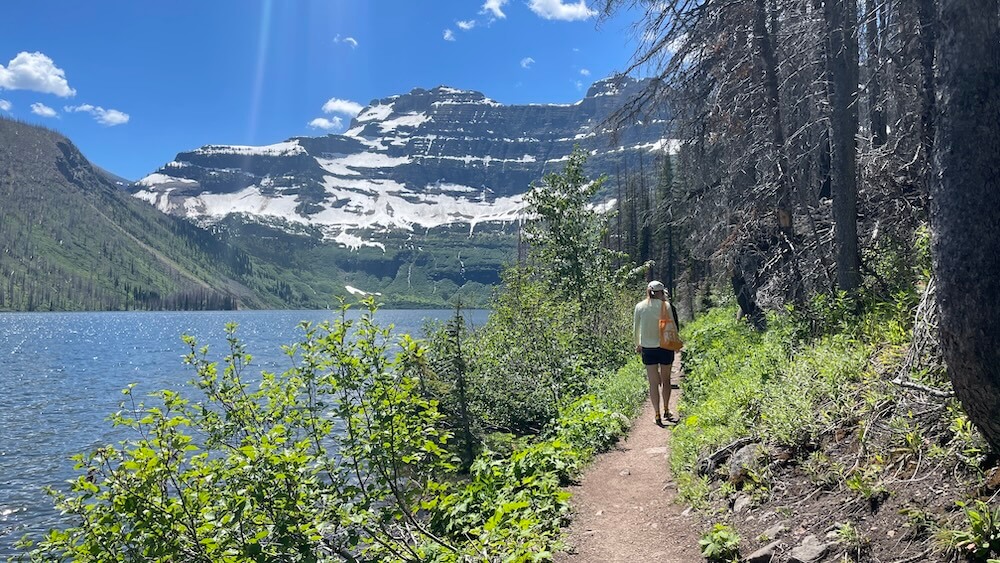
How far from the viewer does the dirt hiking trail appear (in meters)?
5.26

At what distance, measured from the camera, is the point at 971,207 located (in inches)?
129

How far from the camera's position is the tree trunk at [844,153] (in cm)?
729

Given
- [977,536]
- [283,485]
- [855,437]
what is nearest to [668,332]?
[855,437]

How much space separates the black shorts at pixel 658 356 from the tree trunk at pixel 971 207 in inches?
227

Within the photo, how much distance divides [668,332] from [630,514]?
3.61 m

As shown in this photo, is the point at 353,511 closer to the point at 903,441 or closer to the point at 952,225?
the point at 903,441

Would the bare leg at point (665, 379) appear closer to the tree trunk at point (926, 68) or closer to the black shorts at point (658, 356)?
the black shorts at point (658, 356)

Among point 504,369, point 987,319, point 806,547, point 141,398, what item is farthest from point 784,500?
point 141,398

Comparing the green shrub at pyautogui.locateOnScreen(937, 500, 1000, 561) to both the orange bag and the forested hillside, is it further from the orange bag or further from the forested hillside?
the orange bag

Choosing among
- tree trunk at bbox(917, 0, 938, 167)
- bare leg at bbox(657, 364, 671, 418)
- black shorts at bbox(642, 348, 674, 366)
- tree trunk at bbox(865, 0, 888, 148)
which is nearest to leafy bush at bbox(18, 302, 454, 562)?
black shorts at bbox(642, 348, 674, 366)

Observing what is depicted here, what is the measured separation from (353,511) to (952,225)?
448cm

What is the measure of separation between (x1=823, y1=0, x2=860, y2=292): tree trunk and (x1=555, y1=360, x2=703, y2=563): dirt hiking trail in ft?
10.7

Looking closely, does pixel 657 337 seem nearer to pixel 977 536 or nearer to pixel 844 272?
pixel 844 272

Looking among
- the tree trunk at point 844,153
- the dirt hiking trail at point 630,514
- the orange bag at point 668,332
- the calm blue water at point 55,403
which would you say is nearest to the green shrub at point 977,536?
the dirt hiking trail at point 630,514
